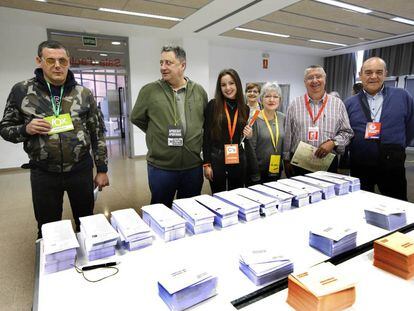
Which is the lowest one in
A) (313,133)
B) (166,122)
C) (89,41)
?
(313,133)

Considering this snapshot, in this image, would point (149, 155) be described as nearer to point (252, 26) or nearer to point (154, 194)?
point (154, 194)

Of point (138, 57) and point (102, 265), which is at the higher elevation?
point (138, 57)

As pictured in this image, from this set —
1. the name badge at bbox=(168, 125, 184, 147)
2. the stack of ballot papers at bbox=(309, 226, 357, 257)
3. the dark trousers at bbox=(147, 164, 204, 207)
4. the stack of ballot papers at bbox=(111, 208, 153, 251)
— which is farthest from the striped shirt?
the stack of ballot papers at bbox=(111, 208, 153, 251)

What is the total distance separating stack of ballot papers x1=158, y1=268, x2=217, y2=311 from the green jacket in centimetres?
111

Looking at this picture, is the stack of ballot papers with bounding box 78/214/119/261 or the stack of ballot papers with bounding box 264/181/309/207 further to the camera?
the stack of ballot papers with bounding box 264/181/309/207

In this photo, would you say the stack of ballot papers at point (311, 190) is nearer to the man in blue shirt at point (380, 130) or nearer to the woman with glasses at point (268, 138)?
the woman with glasses at point (268, 138)

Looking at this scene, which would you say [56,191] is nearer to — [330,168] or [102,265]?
[102,265]

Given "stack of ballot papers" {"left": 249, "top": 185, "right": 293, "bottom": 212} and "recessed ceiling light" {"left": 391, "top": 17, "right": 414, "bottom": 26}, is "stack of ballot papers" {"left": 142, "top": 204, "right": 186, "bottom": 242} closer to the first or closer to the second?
"stack of ballot papers" {"left": 249, "top": 185, "right": 293, "bottom": 212}

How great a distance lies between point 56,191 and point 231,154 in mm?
1207

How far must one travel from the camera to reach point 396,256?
0.96 metres

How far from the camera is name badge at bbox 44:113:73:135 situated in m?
1.66

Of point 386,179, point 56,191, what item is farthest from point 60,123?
point 386,179

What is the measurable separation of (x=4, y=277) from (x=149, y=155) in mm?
1483

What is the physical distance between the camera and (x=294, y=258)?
3.54 feet
